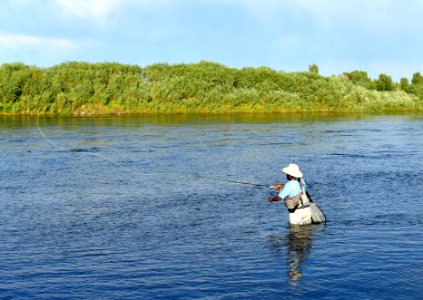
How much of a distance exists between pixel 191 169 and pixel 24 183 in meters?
6.09

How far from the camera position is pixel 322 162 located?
80.0 ft

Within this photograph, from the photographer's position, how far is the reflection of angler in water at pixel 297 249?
10125mm

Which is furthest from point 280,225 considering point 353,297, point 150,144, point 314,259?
point 150,144

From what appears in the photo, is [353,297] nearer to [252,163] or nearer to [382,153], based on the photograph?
[252,163]

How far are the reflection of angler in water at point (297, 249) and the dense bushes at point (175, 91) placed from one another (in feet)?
174

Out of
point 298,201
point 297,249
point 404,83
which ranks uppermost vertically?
point 404,83

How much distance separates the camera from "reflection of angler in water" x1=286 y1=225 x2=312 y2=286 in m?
10.1

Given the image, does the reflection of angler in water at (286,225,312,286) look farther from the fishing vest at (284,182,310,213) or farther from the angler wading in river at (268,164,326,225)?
the fishing vest at (284,182,310,213)

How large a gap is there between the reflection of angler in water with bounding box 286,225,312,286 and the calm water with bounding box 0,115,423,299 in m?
0.04

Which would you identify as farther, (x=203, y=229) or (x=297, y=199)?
(x=203, y=229)

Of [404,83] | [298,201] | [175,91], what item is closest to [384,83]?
[404,83]

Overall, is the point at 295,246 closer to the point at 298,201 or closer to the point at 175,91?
the point at 298,201

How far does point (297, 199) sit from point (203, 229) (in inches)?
84.6

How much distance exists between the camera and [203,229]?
13.1 meters
